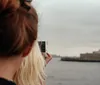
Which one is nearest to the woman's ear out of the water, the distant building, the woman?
A: the woman

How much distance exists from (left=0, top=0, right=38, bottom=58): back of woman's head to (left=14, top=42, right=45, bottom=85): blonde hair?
187 mm

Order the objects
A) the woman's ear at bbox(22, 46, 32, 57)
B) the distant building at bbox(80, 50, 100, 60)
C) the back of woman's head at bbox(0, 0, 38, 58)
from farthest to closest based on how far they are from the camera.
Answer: the distant building at bbox(80, 50, 100, 60) → the woman's ear at bbox(22, 46, 32, 57) → the back of woman's head at bbox(0, 0, 38, 58)

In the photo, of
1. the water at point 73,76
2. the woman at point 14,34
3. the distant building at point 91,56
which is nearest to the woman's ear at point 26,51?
the woman at point 14,34

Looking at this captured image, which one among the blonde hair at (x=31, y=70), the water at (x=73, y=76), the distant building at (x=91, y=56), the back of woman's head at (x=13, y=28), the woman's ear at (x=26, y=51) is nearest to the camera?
the back of woman's head at (x=13, y=28)

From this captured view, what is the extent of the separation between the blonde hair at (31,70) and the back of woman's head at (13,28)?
187 millimetres

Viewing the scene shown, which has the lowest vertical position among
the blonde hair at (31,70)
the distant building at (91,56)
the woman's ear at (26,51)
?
the distant building at (91,56)

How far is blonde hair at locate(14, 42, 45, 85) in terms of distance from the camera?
1.76 m

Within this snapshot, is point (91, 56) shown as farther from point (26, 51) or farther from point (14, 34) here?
point (14, 34)

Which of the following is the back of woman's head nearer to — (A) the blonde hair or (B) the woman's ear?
(B) the woman's ear

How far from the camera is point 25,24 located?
1546 mm

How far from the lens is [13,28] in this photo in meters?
1.50

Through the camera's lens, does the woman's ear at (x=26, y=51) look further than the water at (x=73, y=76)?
No

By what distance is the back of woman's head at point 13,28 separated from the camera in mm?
1492

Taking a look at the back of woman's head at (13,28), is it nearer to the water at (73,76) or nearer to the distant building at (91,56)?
the water at (73,76)
